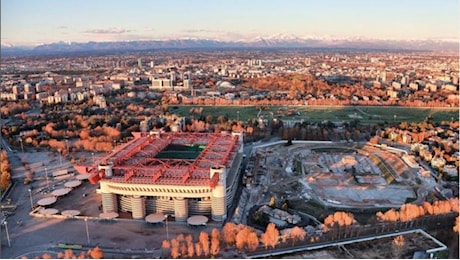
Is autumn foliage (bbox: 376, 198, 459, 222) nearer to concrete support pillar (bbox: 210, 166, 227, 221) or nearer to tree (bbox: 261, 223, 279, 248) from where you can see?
tree (bbox: 261, 223, 279, 248)

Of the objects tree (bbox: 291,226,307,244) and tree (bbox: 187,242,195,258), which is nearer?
tree (bbox: 187,242,195,258)

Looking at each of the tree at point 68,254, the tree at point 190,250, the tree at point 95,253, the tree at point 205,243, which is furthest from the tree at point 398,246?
the tree at point 68,254

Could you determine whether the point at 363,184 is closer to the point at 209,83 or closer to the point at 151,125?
the point at 151,125

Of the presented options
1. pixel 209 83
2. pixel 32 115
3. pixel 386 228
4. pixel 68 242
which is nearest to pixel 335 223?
pixel 386 228

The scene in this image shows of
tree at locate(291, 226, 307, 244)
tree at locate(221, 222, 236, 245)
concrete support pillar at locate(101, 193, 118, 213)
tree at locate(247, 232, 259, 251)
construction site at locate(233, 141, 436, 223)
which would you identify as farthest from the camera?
construction site at locate(233, 141, 436, 223)

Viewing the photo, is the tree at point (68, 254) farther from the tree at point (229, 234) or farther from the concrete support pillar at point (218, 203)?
the concrete support pillar at point (218, 203)

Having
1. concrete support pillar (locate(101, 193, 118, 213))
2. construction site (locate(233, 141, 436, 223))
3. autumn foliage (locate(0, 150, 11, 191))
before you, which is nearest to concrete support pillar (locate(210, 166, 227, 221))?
construction site (locate(233, 141, 436, 223))
